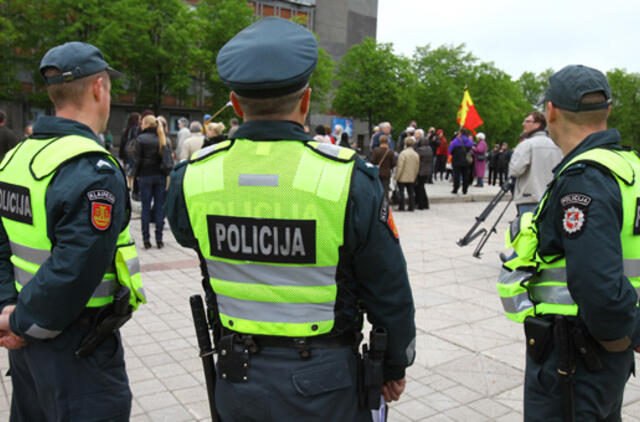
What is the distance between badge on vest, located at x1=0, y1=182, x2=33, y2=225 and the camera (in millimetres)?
2289

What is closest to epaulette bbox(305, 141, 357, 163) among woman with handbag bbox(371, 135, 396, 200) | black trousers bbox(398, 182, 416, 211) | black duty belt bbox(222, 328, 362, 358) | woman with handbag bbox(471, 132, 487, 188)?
black duty belt bbox(222, 328, 362, 358)

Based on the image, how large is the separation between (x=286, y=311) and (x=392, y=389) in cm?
55

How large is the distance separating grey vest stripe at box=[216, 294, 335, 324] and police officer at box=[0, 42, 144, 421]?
0.70 meters

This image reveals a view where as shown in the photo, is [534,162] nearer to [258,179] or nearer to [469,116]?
[258,179]

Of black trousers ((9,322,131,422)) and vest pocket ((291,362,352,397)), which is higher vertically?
vest pocket ((291,362,352,397))

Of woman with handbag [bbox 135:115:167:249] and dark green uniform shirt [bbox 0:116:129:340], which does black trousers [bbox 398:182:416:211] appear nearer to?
woman with handbag [bbox 135:115:167:249]

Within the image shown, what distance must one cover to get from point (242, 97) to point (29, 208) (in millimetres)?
1010

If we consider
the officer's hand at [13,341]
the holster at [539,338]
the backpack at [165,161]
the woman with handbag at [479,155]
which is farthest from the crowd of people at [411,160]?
the officer's hand at [13,341]

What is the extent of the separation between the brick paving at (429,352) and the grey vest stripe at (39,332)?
1.73 meters

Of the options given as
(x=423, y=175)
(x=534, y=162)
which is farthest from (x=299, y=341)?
(x=423, y=175)

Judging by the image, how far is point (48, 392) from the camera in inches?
89.5

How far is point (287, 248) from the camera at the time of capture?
74.2 inches

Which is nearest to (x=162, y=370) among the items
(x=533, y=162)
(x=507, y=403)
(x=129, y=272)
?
(x=129, y=272)

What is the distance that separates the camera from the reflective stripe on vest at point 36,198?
89.1 inches
